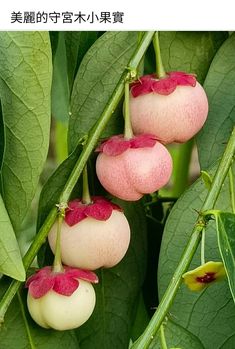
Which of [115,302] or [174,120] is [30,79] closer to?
[174,120]

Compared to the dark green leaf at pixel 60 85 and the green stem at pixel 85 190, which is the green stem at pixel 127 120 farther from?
the dark green leaf at pixel 60 85

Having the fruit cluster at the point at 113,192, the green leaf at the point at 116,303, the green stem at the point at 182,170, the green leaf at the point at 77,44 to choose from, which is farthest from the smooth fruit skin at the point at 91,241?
the green stem at the point at 182,170

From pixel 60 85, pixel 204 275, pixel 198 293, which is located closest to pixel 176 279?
pixel 204 275

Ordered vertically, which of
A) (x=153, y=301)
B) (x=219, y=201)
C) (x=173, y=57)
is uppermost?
(x=173, y=57)

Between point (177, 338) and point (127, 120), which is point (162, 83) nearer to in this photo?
point (127, 120)
